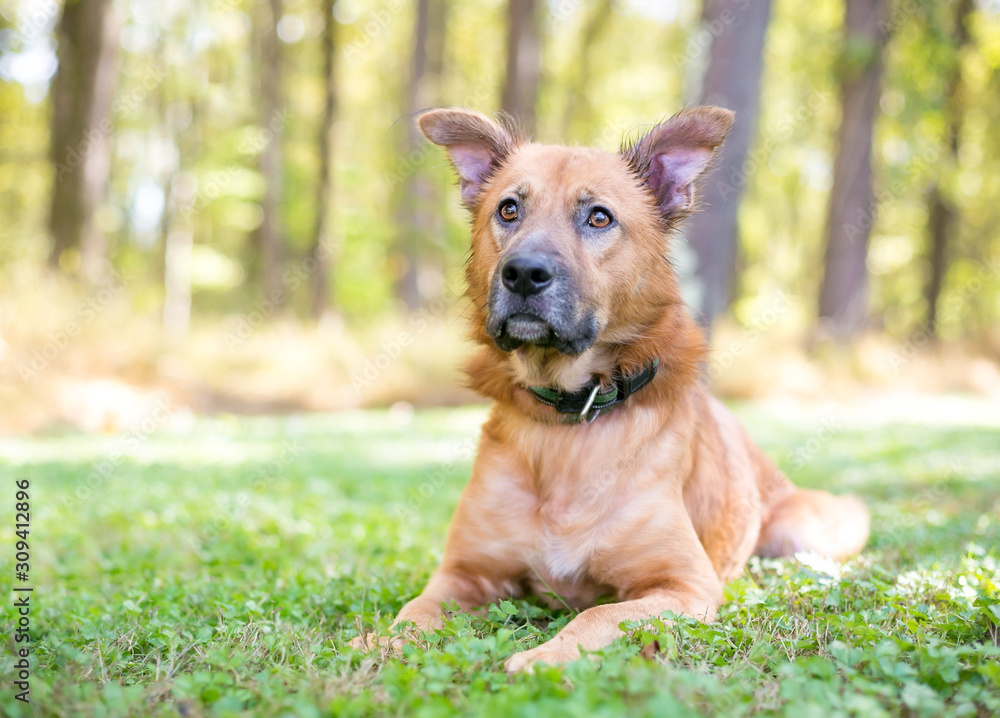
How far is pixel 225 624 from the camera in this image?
300 cm

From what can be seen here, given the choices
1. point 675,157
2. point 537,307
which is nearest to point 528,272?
point 537,307

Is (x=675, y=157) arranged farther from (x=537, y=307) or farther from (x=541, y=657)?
(x=541, y=657)

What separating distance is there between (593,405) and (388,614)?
1183mm

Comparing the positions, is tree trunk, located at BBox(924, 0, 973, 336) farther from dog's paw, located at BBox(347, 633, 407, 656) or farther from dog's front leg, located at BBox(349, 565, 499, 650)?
dog's paw, located at BBox(347, 633, 407, 656)

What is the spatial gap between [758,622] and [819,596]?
1.26 ft

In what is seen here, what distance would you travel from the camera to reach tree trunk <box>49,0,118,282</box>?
1240cm

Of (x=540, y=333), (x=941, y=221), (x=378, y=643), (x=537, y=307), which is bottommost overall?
(x=378, y=643)

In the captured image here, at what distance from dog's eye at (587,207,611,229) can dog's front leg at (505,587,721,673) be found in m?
1.52

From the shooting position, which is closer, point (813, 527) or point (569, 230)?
point (569, 230)

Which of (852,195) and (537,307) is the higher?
(852,195)

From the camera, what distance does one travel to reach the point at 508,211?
3568 millimetres

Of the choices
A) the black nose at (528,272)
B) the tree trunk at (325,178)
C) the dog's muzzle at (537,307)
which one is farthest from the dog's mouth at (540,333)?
the tree trunk at (325,178)

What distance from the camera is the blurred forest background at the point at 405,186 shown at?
37.1 feet

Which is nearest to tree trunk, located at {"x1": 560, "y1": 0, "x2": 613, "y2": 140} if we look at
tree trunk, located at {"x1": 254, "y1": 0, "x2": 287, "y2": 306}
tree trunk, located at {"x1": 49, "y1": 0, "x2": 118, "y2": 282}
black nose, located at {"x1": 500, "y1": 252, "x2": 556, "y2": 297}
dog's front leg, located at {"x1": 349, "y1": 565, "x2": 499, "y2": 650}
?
tree trunk, located at {"x1": 254, "y1": 0, "x2": 287, "y2": 306}
